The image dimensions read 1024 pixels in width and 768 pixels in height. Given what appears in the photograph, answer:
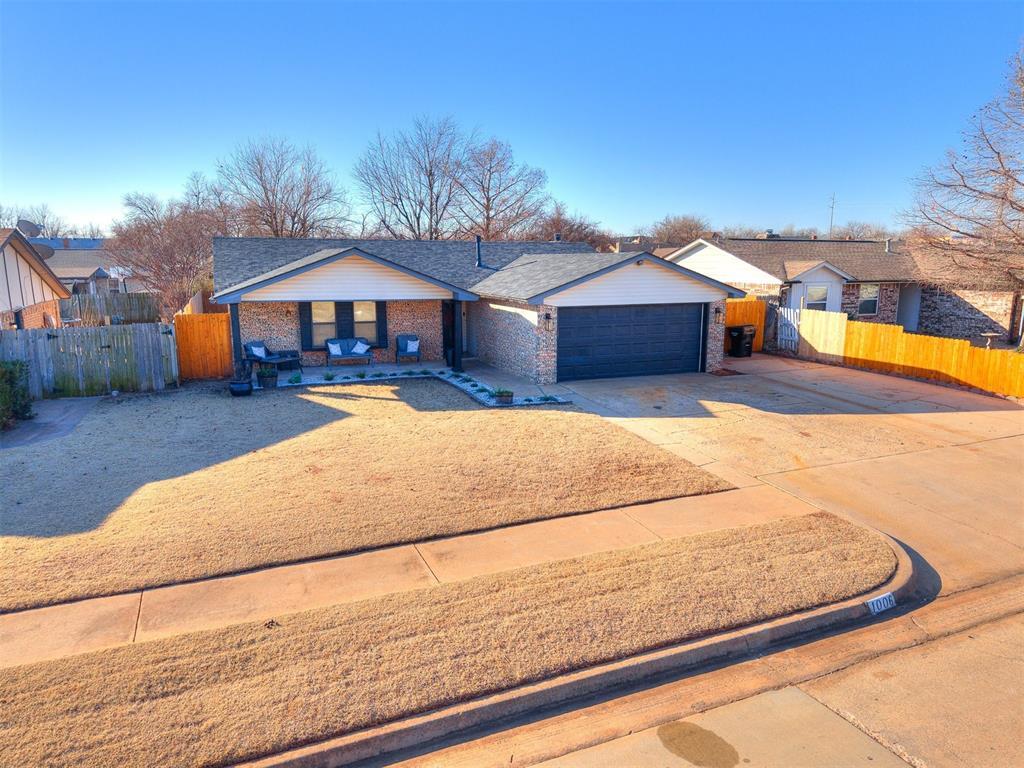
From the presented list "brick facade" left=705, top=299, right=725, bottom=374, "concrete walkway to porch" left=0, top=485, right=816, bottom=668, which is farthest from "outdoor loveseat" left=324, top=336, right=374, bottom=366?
"concrete walkway to porch" left=0, top=485, right=816, bottom=668

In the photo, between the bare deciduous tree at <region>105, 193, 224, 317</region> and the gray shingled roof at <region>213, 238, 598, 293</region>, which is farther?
the bare deciduous tree at <region>105, 193, 224, 317</region>

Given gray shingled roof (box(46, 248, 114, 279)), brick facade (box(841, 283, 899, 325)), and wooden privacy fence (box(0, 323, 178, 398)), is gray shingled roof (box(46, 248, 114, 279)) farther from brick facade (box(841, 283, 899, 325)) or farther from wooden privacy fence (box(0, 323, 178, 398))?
brick facade (box(841, 283, 899, 325))

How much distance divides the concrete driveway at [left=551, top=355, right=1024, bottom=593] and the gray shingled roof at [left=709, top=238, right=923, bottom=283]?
9250 millimetres

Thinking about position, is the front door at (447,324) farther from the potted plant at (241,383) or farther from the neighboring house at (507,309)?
the potted plant at (241,383)

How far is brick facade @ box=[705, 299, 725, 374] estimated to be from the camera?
19.6 metres

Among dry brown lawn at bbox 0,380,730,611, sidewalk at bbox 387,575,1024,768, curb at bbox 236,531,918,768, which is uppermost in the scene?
dry brown lawn at bbox 0,380,730,611

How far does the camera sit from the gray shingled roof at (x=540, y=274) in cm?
1742

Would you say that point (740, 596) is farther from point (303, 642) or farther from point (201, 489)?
point (201, 489)

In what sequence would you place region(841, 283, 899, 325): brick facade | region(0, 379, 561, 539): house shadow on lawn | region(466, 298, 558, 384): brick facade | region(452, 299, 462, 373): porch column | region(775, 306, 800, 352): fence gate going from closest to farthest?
region(0, 379, 561, 539): house shadow on lawn
region(466, 298, 558, 384): brick facade
region(452, 299, 462, 373): porch column
region(775, 306, 800, 352): fence gate
region(841, 283, 899, 325): brick facade

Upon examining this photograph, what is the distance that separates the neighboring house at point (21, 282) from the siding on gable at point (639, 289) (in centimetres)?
1532

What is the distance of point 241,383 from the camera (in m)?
15.7

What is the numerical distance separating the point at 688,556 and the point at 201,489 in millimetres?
6814

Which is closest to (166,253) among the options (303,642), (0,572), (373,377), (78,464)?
(373,377)

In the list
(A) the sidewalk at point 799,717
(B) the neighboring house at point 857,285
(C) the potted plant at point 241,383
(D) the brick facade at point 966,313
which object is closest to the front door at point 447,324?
(C) the potted plant at point 241,383
